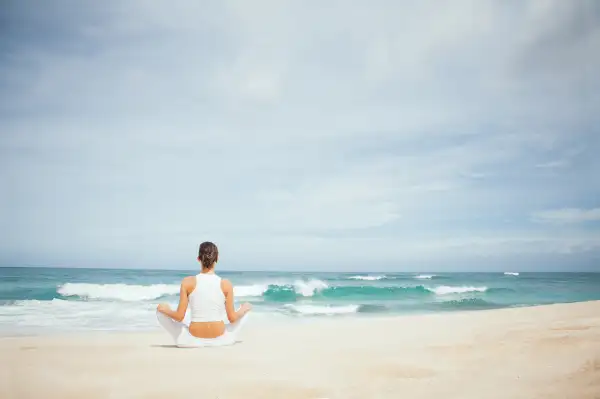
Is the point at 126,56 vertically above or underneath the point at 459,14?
underneath

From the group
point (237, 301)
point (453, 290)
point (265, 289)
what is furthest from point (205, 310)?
point (453, 290)

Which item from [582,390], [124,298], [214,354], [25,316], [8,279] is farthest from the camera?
[8,279]

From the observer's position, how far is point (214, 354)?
4.07m

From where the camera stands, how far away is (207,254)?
4066mm

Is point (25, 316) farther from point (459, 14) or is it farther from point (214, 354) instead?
point (459, 14)

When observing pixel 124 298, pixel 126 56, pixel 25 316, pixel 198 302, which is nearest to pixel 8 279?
pixel 124 298

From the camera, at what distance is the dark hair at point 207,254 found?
13.3ft

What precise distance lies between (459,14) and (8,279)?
2332cm

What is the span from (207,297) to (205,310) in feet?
0.47

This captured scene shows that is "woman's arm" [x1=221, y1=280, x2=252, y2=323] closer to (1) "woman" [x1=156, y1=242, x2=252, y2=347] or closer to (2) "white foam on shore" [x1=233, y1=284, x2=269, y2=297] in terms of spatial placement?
(1) "woman" [x1=156, y1=242, x2=252, y2=347]

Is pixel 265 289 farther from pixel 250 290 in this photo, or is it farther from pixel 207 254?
pixel 207 254

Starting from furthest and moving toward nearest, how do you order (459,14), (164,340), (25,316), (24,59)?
(25,316) → (459,14) → (24,59) → (164,340)

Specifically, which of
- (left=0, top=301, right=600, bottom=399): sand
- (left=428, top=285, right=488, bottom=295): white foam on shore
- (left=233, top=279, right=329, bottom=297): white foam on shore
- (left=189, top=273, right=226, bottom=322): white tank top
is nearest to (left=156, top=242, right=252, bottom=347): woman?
(left=189, top=273, right=226, bottom=322): white tank top

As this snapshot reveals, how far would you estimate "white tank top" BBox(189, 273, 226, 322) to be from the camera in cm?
413
